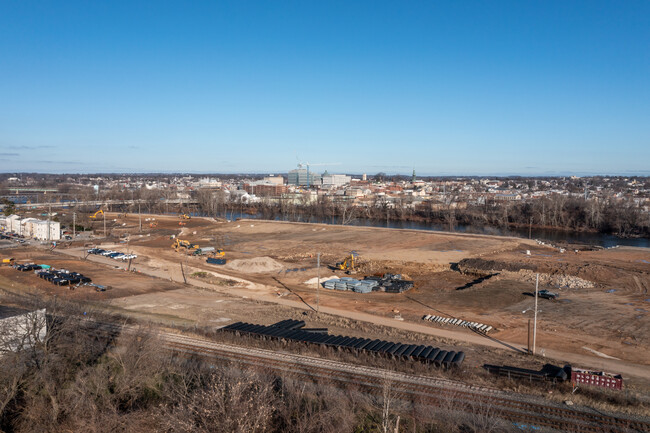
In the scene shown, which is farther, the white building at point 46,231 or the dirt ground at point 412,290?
the white building at point 46,231

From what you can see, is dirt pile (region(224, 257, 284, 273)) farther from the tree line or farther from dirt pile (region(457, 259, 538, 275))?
the tree line

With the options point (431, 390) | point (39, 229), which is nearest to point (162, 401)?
point (431, 390)

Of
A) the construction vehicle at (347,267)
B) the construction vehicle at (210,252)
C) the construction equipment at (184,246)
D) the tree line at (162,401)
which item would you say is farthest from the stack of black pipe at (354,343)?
the construction equipment at (184,246)

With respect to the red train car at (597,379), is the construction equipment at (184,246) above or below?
below

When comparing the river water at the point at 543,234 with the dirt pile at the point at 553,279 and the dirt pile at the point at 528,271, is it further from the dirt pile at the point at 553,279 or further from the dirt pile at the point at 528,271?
the dirt pile at the point at 553,279

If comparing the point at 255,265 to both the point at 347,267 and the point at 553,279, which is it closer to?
the point at 347,267
